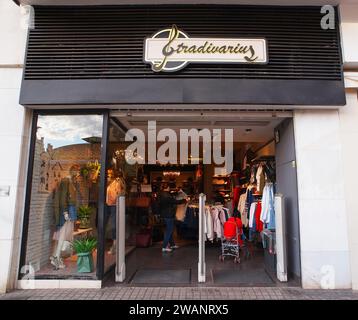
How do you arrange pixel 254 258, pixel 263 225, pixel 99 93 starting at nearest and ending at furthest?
pixel 99 93
pixel 263 225
pixel 254 258

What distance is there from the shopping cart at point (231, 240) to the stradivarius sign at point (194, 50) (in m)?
3.40

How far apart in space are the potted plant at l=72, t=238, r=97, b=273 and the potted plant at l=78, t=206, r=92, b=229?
0.29 meters

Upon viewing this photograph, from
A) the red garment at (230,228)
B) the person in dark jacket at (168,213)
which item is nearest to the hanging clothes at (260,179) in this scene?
the red garment at (230,228)

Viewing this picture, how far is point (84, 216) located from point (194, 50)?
11.3 feet

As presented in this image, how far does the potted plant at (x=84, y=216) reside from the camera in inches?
193

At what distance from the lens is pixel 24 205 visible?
4641 mm

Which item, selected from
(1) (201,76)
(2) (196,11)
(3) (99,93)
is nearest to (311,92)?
(1) (201,76)

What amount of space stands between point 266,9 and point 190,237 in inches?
241

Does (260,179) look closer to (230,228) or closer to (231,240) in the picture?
(230,228)

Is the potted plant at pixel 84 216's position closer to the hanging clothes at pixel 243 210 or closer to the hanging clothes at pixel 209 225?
the hanging clothes at pixel 209 225

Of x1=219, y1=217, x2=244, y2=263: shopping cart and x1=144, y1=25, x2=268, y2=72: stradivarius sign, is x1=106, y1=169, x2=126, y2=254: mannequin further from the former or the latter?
x1=219, y1=217, x2=244, y2=263: shopping cart

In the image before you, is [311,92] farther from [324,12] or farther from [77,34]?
[77,34]

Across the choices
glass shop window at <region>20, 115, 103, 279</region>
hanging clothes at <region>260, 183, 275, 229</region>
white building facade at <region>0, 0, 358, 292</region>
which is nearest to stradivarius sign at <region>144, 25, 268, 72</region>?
A: white building facade at <region>0, 0, 358, 292</region>

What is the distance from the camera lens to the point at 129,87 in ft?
14.9
